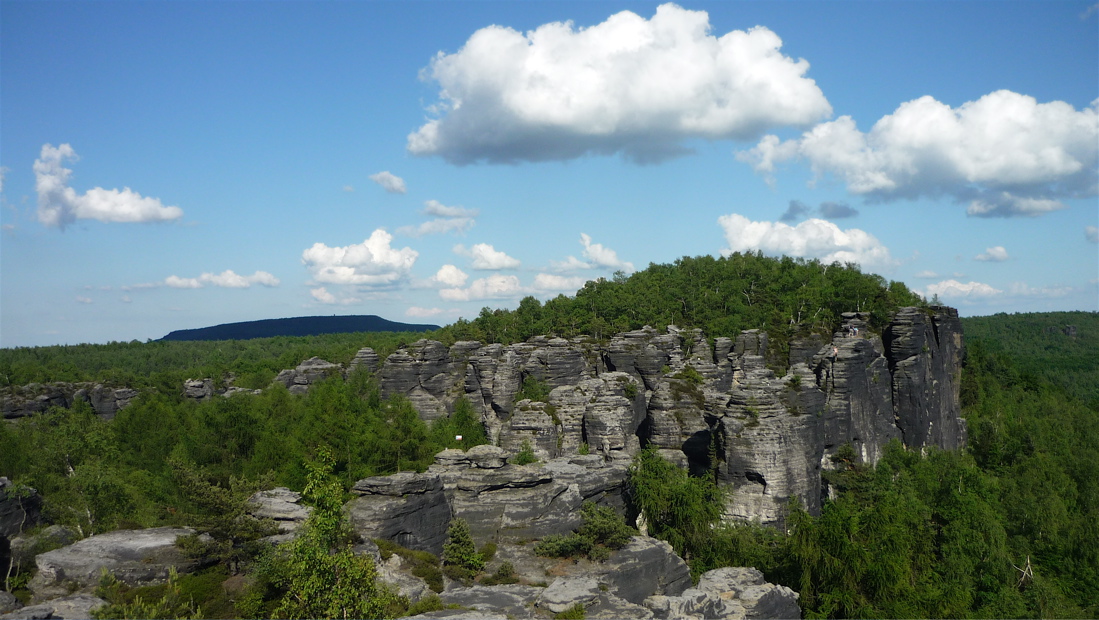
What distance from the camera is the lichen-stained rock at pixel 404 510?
32094 mm

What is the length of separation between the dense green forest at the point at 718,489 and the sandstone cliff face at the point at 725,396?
2.29m

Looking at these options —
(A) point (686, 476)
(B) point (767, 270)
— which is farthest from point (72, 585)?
(B) point (767, 270)

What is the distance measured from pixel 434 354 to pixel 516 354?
9.74 metres

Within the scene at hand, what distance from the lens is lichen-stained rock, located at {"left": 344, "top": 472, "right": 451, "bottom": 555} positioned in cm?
3209

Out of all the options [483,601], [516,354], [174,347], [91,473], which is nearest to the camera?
[483,601]

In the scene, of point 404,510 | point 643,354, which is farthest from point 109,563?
point 643,354

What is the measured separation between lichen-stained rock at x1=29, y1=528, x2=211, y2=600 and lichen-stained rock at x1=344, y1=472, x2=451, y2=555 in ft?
24.6

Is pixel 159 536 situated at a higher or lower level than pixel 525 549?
higher

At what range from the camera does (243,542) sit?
27953 mm

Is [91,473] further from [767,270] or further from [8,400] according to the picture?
[767,270]

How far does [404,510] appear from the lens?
33031 millimetres

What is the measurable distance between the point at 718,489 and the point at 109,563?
1222 inches

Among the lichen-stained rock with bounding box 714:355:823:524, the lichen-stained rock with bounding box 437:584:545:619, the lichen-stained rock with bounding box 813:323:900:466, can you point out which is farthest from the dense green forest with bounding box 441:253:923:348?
the lichen-stained rock with bounding box 437:584:545:619

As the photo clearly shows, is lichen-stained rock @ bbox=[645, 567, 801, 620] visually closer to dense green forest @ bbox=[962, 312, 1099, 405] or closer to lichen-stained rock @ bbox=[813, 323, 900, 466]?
lichen-stained rock @ bbox=[813, 323, 900, 466]
